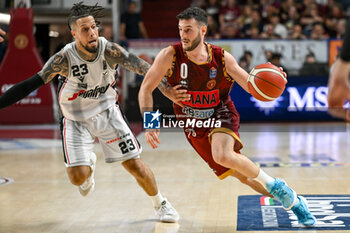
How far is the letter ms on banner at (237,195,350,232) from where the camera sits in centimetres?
480

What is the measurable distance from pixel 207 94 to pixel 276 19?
32.3ft

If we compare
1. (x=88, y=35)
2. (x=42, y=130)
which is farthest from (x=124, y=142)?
(x=42, y=130)

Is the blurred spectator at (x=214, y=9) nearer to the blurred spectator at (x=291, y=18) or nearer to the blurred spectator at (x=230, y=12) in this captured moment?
the blurred spectator at (x=230, y=12)

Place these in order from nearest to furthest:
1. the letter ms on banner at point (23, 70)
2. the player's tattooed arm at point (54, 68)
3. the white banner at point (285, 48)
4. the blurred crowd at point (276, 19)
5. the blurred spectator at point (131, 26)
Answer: the player's tattooed arm at point (54, 68)
the white banner at point (285, 48)
the letter ms on banner at point (23, 70)
the blurred crowd at point (276, 19)
the blurred spectator at point (131, 26)

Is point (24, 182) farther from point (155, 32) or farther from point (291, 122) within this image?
point (155, 32)

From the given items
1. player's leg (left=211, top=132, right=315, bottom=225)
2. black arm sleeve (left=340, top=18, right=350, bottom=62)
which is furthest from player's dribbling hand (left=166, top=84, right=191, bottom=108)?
black arm sleeve (left=340, top=18, right=350, bottom=62)

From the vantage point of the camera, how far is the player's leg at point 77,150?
16.7ft

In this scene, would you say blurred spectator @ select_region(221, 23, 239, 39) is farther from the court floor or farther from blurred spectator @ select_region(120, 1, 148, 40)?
the court floor

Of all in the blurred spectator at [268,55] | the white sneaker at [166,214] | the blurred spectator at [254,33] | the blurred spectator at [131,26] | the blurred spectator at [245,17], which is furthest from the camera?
the blurred spectator at [245,17]

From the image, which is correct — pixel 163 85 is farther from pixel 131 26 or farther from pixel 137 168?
pixel 131 26

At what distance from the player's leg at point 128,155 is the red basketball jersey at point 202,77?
0.64 meters

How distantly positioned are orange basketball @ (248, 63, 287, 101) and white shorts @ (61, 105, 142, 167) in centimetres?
129

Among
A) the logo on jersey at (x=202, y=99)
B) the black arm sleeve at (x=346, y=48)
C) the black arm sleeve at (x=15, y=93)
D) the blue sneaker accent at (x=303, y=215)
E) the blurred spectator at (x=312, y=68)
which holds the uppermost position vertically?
the black arm sleeve at (x=346, y=48)

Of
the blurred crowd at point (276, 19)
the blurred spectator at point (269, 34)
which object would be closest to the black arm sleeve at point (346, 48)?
the blurred crowd at point (276, 19)
